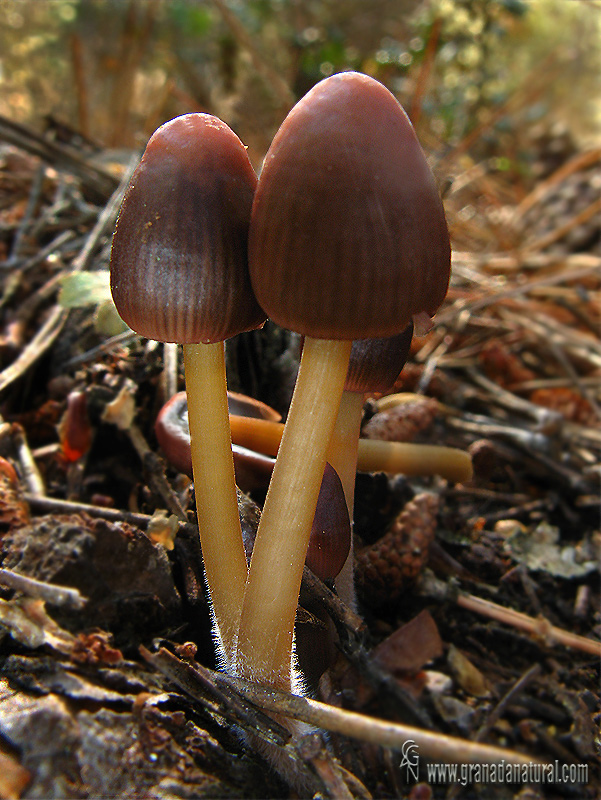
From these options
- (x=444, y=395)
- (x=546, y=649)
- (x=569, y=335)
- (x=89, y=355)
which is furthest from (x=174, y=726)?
(x=569, y=335)

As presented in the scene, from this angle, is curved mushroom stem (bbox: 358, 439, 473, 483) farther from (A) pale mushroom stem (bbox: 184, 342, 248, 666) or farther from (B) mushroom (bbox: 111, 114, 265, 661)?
(B) mushroom (bbox: 111, 114, 265, 661)

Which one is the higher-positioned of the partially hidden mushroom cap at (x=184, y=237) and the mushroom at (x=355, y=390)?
the partially hidden mushroom cap at (x=184, y=237)

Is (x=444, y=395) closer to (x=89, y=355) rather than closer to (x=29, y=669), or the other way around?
(x=89, y=355)

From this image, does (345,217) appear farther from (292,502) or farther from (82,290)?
(82,290)

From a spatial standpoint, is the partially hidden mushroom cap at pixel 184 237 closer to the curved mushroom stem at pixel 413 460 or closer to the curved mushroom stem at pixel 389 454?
the curved mushroom stem at pixel 389 454

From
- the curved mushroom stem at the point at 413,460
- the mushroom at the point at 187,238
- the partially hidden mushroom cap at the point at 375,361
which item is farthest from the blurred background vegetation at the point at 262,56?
the mushroom at the point at 187,238

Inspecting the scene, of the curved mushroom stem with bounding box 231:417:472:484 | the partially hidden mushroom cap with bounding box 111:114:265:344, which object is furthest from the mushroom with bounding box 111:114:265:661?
the curved mushroom stem with bounding box 231:417:472:484
